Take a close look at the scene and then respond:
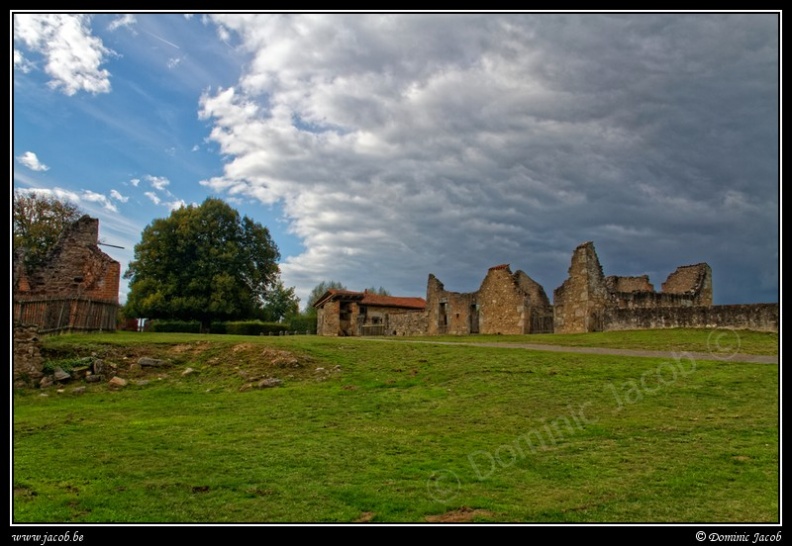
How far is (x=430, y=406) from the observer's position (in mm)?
13508

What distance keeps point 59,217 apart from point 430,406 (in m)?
45.7

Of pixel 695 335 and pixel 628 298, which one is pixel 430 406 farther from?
pixel 628 298

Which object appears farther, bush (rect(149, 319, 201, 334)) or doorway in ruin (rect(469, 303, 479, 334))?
bush (rect(149, 319, 201, 334))

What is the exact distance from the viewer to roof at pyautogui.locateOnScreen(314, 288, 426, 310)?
168 feet

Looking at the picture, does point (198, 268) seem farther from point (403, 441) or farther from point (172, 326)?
point (403, 441)

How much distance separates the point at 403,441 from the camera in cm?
1048

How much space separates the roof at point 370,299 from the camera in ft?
168

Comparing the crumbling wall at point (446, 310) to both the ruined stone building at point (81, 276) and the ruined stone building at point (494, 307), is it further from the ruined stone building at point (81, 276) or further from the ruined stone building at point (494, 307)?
the ruined stone building at point (81, 276)

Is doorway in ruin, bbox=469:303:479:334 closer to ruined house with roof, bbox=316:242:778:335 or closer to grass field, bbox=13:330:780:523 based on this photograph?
ruined house with roof, bbox=316:242:778:335

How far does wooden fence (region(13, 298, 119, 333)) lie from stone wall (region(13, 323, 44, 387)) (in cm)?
115

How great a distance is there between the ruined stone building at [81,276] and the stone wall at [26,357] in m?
6.78

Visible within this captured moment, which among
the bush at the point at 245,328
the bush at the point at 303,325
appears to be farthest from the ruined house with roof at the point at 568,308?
the bush at the point at 303,325

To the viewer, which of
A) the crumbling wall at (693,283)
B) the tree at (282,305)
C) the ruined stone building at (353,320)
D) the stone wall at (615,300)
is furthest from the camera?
the tree at (282,305)

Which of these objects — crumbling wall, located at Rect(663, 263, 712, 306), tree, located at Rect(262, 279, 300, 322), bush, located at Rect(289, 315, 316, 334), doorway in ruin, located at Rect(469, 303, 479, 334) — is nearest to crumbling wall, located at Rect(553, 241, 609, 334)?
crumbling wall, located at Rect(663, 263, 712, 306)
